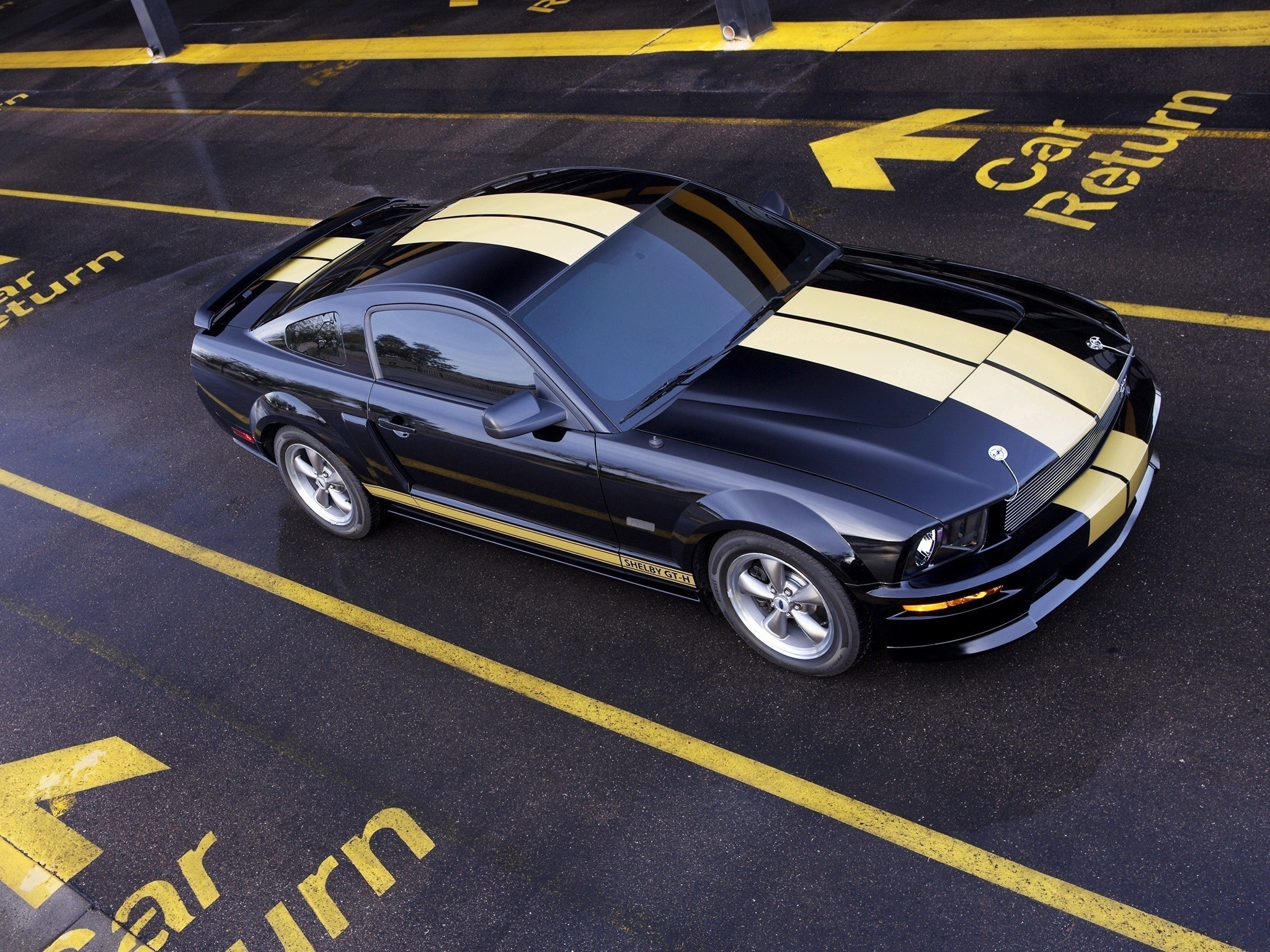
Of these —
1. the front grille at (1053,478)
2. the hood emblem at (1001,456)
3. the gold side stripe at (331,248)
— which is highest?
the gold side stripe at (331,248)

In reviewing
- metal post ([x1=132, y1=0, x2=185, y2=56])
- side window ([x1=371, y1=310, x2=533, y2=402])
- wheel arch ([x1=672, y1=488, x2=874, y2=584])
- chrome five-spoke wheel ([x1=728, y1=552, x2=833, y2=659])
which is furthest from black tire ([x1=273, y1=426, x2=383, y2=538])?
metal post ([x1=132, y1=0, x2=185, y2=56])

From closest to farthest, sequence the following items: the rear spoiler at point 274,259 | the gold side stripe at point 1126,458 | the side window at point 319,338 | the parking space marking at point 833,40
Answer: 1. the gold side stripe at point 1126,458
2. the side window at point 319,338
3. the rear spoiler at point 274,259
4. the parking space marking at point 833,40

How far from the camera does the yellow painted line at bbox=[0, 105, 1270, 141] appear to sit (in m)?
8.17

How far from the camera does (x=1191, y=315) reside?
6219 mm

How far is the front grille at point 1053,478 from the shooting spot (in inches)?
163

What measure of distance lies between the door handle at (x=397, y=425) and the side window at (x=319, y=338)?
415 mm

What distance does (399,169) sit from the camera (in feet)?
35.2

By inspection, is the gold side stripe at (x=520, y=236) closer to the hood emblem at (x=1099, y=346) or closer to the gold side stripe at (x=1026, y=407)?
the gold side stripe at (x=1026, y=407)

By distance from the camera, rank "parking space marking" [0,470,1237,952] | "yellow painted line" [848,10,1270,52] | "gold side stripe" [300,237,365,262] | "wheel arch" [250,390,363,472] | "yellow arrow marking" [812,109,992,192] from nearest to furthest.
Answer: "parking space marking" [0,470,1237,952] < "wheel arch" [250,390,363,472] < "gold side stripe" [300,237,365,262] < "yellow arrow marking" [812,109,992,192] < "yellow painted line" [848,10,1270,52]

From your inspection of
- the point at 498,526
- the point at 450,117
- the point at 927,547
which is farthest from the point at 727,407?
the point at 450,117

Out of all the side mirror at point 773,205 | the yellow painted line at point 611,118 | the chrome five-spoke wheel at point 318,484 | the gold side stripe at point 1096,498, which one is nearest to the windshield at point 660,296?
the side mirror at point 773,205

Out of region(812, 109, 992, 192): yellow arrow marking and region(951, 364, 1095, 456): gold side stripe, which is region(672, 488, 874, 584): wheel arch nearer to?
region(951, 364, 1095, 456): gold side stripe

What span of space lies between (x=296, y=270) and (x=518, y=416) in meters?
2.74

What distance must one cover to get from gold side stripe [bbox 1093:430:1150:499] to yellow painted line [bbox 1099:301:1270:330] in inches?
77.7
